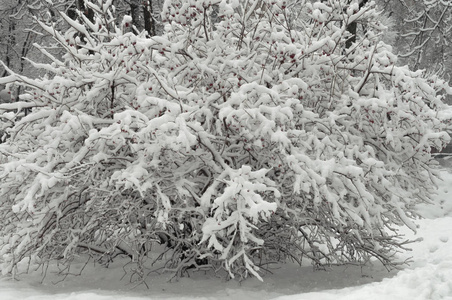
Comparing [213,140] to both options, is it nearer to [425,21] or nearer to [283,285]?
[283,285]

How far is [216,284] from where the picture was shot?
6.02 metres

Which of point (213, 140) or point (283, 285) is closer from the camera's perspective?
point (213, 140)

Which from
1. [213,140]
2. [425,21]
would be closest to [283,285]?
[213,140]

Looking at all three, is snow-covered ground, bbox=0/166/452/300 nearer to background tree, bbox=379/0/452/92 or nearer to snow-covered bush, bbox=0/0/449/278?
snow-covered bush, bbox=0/0/449/278

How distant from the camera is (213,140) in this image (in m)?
5.43

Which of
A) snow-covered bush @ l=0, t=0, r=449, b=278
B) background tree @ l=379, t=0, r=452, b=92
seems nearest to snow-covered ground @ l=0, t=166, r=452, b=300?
snow-covered bush @ l=0, t=0, r=449, b=278

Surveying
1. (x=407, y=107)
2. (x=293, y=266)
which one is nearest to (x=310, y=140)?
(x=407, y=107)

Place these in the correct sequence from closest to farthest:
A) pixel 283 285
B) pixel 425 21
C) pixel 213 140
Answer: pixel 213 140 → pixel 283 285 → pixel 425 21

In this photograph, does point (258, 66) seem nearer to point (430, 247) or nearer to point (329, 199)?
point (329, 199)

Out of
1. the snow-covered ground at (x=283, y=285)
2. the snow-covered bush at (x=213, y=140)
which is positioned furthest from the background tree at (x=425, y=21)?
the snow-covered ground at (x=283, y=285)

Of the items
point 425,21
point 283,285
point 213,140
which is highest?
point 425,21

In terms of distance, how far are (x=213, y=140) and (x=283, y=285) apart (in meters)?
1.96

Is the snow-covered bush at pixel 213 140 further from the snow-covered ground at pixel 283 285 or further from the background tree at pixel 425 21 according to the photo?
the background tree at pixel 425 21

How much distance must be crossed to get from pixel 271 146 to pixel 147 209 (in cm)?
150
